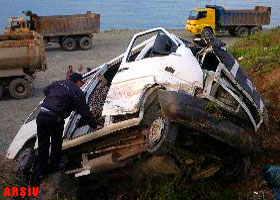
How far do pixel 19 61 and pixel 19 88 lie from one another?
0.91 meters

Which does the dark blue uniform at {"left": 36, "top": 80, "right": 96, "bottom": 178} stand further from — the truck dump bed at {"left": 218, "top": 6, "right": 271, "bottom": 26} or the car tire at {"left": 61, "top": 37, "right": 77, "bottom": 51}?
the truck dump bed at {"left": 218, "top": 6, "right": 271, "bottom": 26}

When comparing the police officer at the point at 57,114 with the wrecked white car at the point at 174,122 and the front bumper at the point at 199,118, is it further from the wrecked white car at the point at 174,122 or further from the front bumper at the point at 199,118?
the front bumper at the point at 199,118

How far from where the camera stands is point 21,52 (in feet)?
43.0

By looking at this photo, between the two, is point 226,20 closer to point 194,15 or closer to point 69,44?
point 194,15

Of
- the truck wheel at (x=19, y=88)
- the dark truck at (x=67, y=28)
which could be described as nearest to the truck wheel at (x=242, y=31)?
the dark truck at (x=67, y=28)

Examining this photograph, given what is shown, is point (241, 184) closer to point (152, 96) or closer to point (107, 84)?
point (152, 96)

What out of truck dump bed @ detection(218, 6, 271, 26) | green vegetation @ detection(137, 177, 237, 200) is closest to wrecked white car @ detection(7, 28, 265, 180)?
green vegetation @ detection(137, 177, 237, 200)

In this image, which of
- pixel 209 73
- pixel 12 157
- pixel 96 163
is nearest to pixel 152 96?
pixel 209 73

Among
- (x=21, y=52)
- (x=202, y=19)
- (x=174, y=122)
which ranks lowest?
(x=21, y=52)

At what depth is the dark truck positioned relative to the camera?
2198 cm

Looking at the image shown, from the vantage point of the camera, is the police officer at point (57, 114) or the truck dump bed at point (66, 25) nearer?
the police officer at point (57, 114)

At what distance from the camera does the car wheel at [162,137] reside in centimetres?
440

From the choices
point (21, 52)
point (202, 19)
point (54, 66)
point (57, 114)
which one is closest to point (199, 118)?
point (57, 114)

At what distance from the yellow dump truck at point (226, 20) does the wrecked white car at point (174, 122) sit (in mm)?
19367
